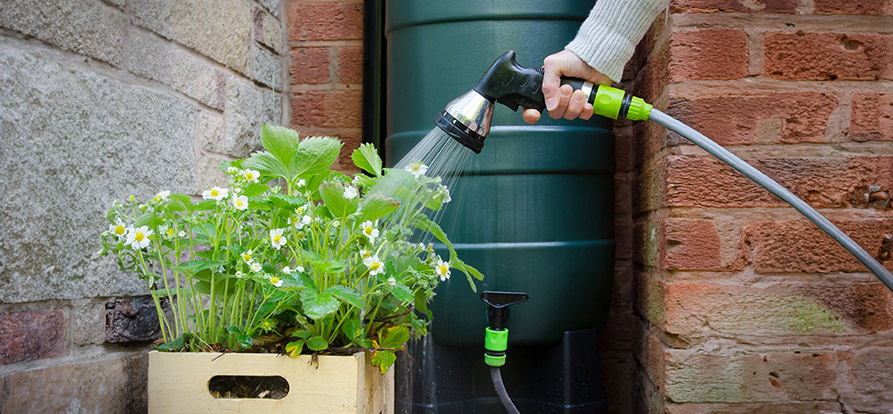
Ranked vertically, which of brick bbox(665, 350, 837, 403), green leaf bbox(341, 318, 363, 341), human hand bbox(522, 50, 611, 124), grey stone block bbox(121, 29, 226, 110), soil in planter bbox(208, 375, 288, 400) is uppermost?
grey stone block bbox(121, 29, 226, 110)

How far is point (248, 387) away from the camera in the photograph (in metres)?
0.75

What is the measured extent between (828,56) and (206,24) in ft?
3.28

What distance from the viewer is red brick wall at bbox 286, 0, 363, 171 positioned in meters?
1.48

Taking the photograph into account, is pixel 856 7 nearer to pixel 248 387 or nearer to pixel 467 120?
pixel 467 120

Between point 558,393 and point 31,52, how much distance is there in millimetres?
930

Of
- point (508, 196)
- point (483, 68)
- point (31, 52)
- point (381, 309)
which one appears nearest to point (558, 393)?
point (508, 196)

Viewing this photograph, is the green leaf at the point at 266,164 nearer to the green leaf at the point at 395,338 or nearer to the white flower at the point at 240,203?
the white flower at the point at 240,203

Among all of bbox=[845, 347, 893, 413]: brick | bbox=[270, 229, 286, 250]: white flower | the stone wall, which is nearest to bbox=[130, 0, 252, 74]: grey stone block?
the stone wall

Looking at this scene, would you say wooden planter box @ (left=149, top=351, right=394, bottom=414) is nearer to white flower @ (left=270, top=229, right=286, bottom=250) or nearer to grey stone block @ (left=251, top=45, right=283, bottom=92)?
white flower @ (left=270, top=229, right=286, bottom=250)

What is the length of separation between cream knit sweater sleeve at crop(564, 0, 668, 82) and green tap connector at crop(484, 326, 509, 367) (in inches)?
17.6

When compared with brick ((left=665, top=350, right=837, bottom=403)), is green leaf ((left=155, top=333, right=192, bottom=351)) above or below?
above

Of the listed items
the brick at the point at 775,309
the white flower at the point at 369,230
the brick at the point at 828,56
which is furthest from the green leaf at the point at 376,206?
the brick at the point at 828,56

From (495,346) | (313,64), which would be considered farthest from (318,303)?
(313,64)

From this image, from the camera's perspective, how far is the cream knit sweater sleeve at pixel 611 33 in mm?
834
